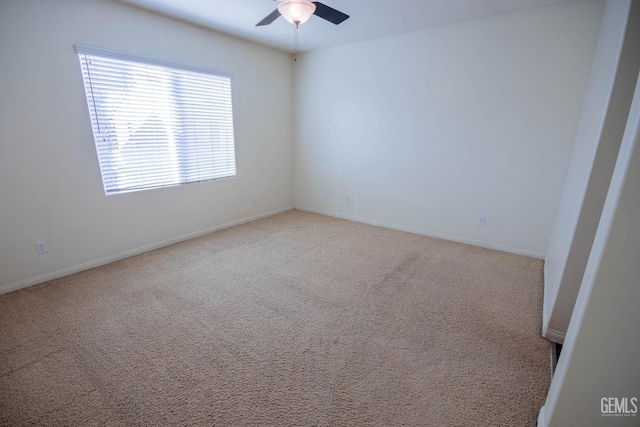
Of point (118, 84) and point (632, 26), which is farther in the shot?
point (118, 84)

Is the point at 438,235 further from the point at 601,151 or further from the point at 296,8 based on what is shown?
the point at 296,8

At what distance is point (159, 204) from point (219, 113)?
143 cm

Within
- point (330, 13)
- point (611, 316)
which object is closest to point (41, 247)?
point (330, 13)

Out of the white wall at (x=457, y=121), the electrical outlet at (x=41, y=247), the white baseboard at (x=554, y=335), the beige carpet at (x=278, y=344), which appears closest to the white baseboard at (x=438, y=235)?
the white wall at (x=457, y=121)

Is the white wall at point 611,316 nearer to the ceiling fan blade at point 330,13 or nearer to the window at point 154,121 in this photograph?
the ceiling fan blade at point 330,13

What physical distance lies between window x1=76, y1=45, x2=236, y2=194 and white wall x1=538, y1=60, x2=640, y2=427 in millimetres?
3664

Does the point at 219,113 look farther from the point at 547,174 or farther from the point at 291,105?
the point at 547,174

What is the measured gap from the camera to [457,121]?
11.1ft

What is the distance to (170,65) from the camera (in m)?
3.11

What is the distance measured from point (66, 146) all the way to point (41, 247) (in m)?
0.95

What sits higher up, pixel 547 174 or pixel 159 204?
pixel 547 174

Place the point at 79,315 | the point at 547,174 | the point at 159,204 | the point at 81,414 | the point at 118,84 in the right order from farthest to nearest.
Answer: the point at 159,204, the point at 547,174, the point at 118,84, the point at 79,315, the point at 81,414

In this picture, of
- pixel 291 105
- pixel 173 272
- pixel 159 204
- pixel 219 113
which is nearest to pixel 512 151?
pixel 291 105

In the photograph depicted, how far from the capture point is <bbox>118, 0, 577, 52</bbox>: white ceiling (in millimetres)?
2604
